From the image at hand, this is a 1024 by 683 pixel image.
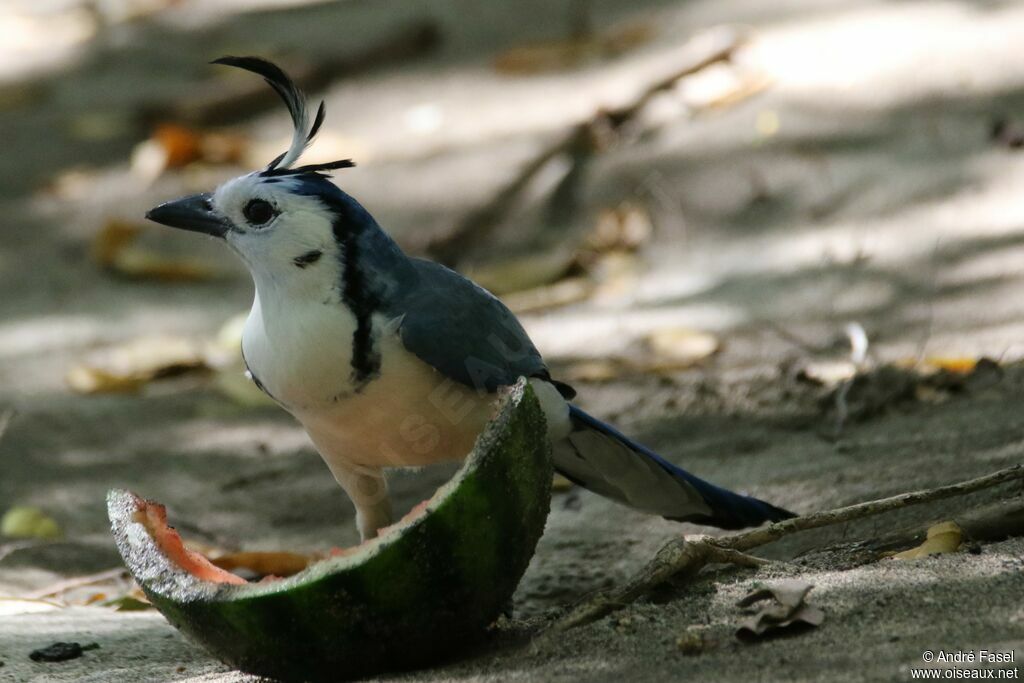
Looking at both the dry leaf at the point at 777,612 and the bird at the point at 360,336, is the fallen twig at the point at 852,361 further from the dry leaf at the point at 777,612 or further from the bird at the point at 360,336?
the dry leaf at the point at 777,612

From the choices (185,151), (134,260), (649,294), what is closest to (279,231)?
(649,294)

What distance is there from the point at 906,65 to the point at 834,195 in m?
1.11

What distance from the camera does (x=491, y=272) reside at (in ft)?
19.5

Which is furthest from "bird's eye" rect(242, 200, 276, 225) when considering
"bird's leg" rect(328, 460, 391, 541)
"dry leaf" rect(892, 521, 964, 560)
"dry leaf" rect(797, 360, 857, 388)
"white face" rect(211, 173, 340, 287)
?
"dry leaf" rect(797, 360, 857, 388)

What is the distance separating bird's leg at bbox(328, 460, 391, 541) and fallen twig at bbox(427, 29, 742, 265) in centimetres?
260

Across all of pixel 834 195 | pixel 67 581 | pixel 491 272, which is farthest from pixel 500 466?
pixel 834 195

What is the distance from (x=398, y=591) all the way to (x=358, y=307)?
84 centimetres

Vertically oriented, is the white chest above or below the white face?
below

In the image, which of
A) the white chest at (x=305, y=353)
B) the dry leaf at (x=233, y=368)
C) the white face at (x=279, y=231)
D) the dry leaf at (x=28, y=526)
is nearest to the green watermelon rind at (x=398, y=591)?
the white chest at (x=305, y=353)

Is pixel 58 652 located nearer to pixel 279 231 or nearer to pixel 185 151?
pixel 279 231

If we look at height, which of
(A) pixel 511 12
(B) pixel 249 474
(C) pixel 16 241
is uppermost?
(A) pixel 511 12

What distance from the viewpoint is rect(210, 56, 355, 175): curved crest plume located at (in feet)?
10.9

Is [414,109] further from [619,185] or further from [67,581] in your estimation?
[67,581]

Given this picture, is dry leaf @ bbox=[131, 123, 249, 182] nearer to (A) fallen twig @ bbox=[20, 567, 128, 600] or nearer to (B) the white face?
(A) fallen twig @ bbox=[20, 567, 128, 600]
